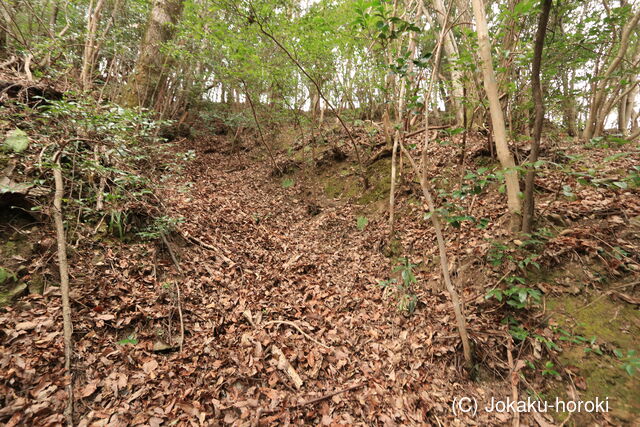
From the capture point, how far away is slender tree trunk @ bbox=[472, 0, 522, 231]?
11.4 feet

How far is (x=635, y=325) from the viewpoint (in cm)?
274

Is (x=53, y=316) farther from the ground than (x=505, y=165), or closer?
closer

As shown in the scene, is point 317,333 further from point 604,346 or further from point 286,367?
point 604,346

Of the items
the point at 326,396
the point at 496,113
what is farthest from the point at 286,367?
the point at 496,113

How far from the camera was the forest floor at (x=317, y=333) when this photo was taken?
2.58m

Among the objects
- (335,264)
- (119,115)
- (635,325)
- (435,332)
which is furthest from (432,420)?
(119,115)

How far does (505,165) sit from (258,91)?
32.8ft

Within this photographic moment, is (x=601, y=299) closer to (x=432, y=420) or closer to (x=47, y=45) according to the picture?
(x=432, y=420)

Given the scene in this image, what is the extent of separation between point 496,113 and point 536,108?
943mm

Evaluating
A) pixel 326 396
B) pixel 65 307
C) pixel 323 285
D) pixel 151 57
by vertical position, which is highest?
pixel 151 57

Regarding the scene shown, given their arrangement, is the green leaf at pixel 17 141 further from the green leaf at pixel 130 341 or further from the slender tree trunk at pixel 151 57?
the slender tree trunk at pixel 151 57

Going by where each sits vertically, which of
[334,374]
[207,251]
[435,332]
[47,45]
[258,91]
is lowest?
[334,374]

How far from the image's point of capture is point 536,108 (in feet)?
8.92

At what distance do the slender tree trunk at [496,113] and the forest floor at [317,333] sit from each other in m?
0.53
